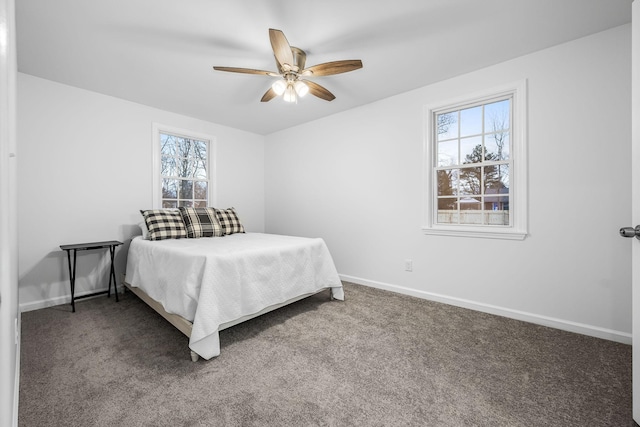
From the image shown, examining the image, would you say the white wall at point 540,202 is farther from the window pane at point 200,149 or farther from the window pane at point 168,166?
the window pane at point 168,166

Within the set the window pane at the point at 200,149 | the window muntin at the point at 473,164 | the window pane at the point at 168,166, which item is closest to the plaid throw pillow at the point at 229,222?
the window pane at the point at 168,166

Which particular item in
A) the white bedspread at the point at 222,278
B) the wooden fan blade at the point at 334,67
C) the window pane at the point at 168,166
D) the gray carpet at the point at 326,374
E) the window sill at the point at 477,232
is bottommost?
the gray carpet at the point at 326,374

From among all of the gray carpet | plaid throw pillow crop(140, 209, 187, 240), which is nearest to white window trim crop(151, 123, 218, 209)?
plaid throw pillow crop(140, 209, 187, 240)

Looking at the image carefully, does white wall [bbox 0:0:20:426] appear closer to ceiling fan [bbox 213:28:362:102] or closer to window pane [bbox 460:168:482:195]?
ceiling fan [bbox 213:28:362:102]

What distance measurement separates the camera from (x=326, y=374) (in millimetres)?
1668

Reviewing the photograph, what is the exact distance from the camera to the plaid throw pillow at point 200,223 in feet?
10.6

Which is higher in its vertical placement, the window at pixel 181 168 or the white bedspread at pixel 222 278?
the window at pixel 181 168

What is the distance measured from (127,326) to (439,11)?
3.45m

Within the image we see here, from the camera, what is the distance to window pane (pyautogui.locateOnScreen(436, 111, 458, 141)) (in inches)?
116

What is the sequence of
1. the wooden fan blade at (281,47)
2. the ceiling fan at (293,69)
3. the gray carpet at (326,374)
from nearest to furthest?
the gray carpet at (326,374) → the wooden fan blade at (281,47) → the ceiling fan at (293,69)

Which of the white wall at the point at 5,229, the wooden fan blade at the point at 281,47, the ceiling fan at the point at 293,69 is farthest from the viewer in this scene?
the ceiling fan at the point at 293,69

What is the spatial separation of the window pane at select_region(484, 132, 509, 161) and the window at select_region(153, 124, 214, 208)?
3638mm

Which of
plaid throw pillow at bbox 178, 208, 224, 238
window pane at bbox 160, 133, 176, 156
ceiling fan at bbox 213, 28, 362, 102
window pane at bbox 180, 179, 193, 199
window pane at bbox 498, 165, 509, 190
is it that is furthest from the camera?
window pane at bbox 180, 179, 193, 199

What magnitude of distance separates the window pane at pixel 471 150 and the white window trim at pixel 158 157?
339 centimetres
